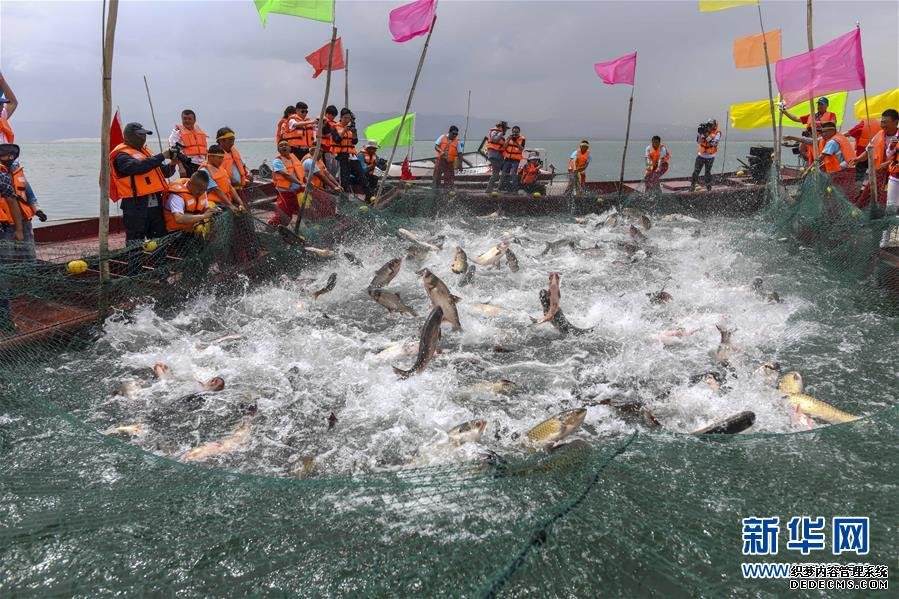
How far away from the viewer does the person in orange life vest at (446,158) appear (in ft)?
62.5

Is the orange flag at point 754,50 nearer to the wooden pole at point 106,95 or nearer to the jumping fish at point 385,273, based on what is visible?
the jumping fish at point 385,273

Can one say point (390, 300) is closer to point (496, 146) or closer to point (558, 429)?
point (558, 429)

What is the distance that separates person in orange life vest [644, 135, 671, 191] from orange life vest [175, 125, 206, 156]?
14220 mm

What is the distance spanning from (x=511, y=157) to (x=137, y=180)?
526 inches

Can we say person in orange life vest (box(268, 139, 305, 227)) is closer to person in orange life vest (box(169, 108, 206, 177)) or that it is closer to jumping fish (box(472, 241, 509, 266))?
person in orange life vest (box(169, 108, 206, 177))

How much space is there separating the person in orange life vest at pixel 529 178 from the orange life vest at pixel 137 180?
13245 mm

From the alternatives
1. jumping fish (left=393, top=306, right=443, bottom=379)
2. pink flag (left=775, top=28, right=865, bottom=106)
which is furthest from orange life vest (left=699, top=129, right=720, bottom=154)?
jumping fish (left=393, top=306, right=443, bottom=379)

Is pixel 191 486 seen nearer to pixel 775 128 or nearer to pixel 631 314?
pixel 631 314

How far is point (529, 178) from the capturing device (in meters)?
20.4

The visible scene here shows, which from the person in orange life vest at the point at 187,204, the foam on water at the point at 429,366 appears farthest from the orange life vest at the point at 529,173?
the person in orange life vest at the point at 187,204

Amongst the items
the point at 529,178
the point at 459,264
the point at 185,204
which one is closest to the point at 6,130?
the point at 185,204

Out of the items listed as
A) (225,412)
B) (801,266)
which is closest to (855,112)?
(801,266)

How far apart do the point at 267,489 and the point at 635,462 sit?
2.66 meters

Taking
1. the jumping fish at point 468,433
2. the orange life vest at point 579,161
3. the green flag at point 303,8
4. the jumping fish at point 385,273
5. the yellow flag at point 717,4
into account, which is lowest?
the jumping fish at point 468,433
